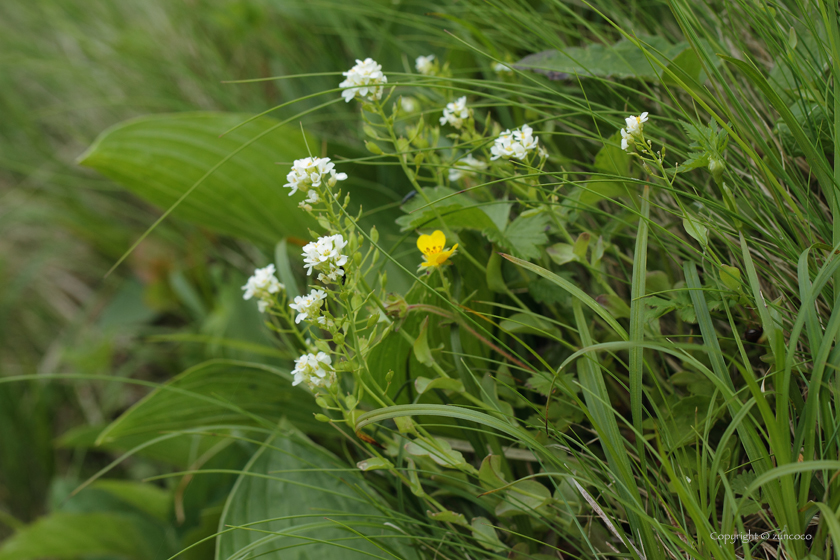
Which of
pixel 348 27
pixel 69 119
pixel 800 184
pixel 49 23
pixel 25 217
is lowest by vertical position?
pixel 800 184

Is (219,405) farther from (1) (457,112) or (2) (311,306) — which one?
(1) (457,112)

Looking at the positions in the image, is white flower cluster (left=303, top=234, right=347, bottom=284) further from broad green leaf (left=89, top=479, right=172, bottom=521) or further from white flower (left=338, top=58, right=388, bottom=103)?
broad green leaf (left=89, top=479, right=172, bottom=521)

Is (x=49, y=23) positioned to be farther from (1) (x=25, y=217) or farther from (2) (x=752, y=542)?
(2) (x=752, y=542)

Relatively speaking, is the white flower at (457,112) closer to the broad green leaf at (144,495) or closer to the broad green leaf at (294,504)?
the broad green leaf at (294,504)

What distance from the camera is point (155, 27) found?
1.91 m

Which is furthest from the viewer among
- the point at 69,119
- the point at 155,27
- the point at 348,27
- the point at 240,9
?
the point at 69,119

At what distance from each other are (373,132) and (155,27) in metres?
1.67

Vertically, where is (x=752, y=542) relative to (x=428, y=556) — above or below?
below

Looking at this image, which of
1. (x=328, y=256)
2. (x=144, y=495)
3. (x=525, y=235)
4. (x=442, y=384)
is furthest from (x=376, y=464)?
(x=144, y=495)

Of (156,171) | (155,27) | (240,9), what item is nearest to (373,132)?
(156,171)

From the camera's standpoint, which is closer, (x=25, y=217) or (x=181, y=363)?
(x=181, y=363)

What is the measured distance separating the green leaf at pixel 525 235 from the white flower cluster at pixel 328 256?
0.74 feet

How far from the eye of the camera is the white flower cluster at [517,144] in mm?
630

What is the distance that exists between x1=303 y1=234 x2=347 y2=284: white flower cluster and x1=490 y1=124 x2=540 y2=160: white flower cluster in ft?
0.76
